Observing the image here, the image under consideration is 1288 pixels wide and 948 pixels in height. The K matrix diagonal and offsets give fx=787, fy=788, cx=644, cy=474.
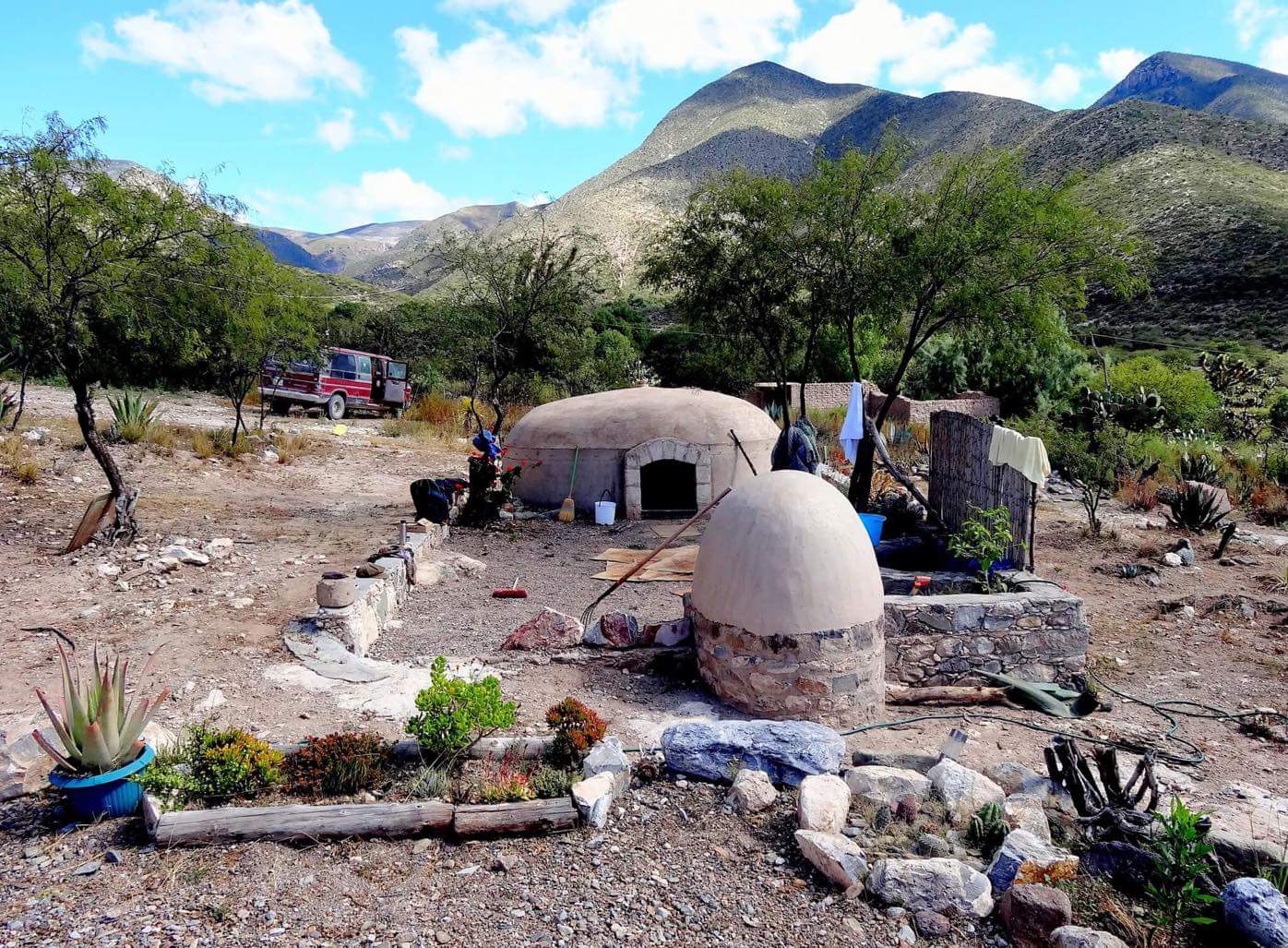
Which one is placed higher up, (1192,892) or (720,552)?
(720,552)

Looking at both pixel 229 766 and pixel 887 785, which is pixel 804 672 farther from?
pixel 229 766

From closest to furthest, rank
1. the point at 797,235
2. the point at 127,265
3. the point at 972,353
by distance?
the point at 127,265 → the point at 797,235 → the point at 972,353

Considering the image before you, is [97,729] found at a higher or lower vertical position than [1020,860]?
higher

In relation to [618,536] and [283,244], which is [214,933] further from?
[283,244]

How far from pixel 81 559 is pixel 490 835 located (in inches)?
263

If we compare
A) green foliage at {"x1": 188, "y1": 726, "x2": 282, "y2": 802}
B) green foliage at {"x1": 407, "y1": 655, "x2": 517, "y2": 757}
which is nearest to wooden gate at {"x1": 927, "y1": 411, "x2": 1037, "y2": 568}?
Result: green foliage at {"x1": 407, "y1": 655, "x2": 517, "y2": 757}

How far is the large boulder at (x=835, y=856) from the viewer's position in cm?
363

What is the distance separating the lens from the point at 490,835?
4008mm

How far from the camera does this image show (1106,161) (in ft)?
128

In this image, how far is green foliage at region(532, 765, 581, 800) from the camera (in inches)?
167

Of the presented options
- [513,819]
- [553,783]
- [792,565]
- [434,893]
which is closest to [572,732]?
[553,783]

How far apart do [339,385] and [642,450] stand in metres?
12.6

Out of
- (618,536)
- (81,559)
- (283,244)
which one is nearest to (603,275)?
(618,536)

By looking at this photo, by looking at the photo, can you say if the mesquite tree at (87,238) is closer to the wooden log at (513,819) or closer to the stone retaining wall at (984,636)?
the wooden log at (513,819)
